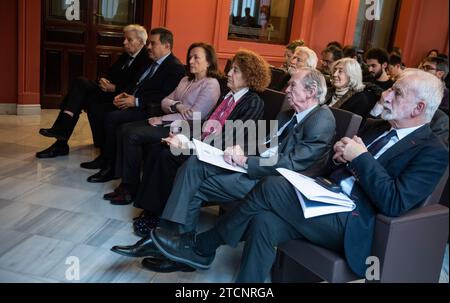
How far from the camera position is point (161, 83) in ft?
12.2

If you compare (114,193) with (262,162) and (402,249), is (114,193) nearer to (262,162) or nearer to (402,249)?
(262,162)

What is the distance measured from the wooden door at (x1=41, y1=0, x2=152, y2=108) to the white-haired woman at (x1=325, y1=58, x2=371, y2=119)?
311 centimetres

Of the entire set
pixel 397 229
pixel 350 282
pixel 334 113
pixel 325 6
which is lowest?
pixel 350 282

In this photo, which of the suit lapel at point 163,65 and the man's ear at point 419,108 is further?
the suit lapel at point 163,65

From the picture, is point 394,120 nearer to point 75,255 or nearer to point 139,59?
point 75,255

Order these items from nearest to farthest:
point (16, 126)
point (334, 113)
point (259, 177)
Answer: point (259, 177)
point (334, 113)
point (16, 126)

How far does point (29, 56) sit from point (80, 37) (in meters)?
0.71

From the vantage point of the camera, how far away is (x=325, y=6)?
274 inches

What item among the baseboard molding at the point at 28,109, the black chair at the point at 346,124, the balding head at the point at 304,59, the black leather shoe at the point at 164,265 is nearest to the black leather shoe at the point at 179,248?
the black leather shoe at the point at 164,265

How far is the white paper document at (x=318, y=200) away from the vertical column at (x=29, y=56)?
170 inches

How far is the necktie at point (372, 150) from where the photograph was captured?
6.79 ft

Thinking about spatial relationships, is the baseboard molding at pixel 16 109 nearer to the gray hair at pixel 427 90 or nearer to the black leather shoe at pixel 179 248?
the black leather shoe at pixel 179 248

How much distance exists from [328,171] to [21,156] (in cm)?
288
